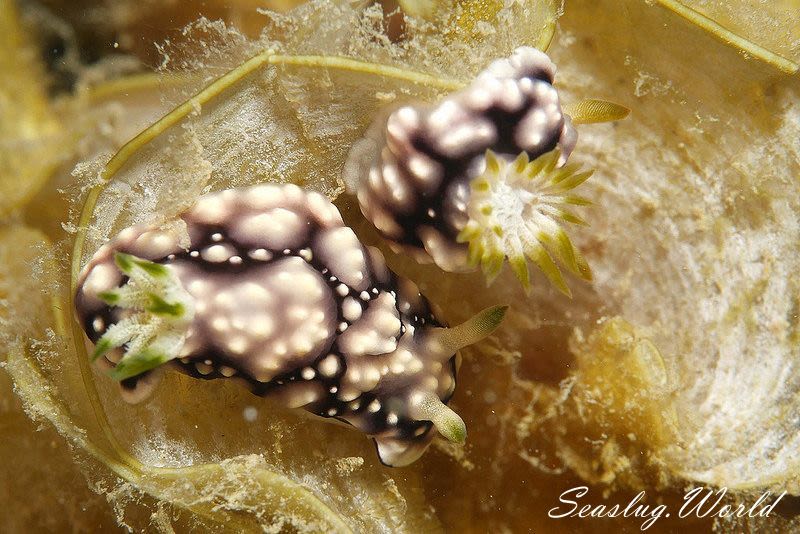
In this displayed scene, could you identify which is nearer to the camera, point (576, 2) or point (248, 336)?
point (248, 336)

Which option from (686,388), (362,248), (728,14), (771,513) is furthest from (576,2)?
(771,513)

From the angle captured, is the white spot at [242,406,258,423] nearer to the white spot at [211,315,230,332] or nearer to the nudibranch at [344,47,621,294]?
the white spot at [211,315,230,332]

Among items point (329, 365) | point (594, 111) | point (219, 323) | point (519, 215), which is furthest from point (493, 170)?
Answer: point (219, 323)

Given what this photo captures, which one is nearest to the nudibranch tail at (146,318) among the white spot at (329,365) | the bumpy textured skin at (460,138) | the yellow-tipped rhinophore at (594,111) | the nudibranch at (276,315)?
the nudibranch at (276,315)

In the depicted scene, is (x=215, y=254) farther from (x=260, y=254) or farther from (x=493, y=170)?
(x=493, y=170)

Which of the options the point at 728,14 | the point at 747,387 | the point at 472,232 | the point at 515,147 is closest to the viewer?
the point at 472,232

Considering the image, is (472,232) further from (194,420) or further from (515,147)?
(194,420)

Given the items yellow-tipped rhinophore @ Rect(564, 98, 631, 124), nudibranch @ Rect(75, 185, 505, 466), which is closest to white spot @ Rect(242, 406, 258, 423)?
nudibranch @ Rect(75, 185, 505, 466)

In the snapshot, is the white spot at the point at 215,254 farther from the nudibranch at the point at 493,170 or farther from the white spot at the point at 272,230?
the nudibranch at the point at 493,170
